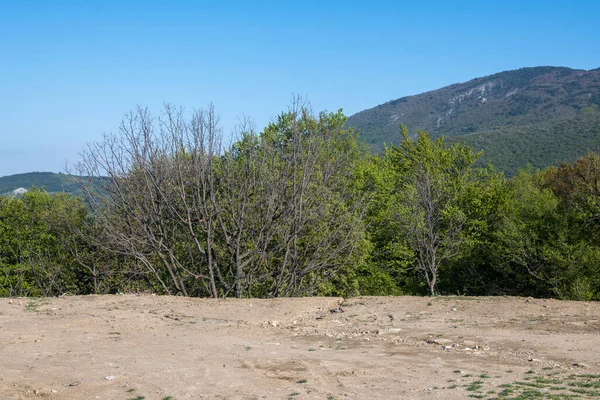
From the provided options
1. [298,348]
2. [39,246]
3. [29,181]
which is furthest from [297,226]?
[29,181]

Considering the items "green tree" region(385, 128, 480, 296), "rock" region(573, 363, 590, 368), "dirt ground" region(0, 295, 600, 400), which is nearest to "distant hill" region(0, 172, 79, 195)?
"green tree" region(385, 128, 480, 296)

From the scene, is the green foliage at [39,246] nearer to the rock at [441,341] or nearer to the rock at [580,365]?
the rock at [441,341]

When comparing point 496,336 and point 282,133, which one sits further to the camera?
point 282,133

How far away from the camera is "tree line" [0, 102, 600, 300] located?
69.6 ft

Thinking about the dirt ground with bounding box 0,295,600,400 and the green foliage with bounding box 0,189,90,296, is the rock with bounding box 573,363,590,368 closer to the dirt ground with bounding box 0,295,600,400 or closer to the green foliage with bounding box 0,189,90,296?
the dirt ground with bounding box 0,295,600,400

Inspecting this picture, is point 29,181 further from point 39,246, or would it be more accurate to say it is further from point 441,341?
point 441,341

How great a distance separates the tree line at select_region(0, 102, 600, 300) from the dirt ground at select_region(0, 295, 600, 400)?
4042mm

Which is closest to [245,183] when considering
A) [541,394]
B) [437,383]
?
[437,383]

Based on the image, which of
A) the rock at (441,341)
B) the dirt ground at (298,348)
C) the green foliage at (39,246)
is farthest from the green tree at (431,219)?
the rock at (441,341)

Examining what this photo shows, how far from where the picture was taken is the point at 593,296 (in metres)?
30.9

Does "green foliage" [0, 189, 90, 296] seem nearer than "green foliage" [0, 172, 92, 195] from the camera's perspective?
Yes

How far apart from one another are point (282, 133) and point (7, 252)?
15.6m

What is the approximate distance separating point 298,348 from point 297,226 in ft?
29.3

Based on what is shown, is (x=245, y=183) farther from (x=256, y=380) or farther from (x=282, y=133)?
(x=282, y=133)
